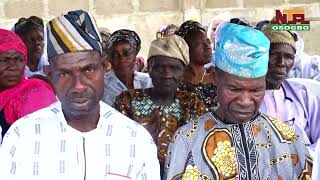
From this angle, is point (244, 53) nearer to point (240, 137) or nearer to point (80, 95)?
point (240, 137)

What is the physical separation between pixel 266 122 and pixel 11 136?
1186mm

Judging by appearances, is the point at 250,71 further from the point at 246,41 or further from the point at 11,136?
the point at 11,136

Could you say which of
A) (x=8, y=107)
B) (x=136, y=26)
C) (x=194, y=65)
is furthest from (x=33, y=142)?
(x=136, y=26)

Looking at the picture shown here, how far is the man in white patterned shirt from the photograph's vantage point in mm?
2400

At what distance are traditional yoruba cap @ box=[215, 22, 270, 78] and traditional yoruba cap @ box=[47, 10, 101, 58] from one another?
1.96 ft

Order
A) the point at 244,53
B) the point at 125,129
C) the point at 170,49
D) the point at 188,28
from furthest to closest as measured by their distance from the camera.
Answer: the point at 188,28 < the point at 170,49 < the point at 244,53 < the point at 125,129

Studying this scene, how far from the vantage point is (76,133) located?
2471 mm

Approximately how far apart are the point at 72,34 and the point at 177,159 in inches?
29.8

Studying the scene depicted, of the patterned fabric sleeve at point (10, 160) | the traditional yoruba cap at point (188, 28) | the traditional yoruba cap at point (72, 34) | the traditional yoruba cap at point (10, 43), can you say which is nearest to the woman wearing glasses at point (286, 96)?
the traditional yoruba cap at point (188, 28)

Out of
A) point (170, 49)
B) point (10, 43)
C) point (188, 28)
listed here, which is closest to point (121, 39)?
point (188, 28)

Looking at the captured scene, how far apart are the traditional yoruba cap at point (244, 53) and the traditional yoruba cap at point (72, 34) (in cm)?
60

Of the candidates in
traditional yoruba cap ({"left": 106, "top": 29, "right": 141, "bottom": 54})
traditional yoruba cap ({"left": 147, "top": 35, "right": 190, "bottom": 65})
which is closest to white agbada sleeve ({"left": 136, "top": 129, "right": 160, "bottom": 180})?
traditional yoruba cap ({"left": 147, "top": 35, "right": 190, "bottom": 65})

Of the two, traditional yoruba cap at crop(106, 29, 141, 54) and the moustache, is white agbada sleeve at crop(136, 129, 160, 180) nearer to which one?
the moustache

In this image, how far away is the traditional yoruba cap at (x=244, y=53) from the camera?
264 centimetres
